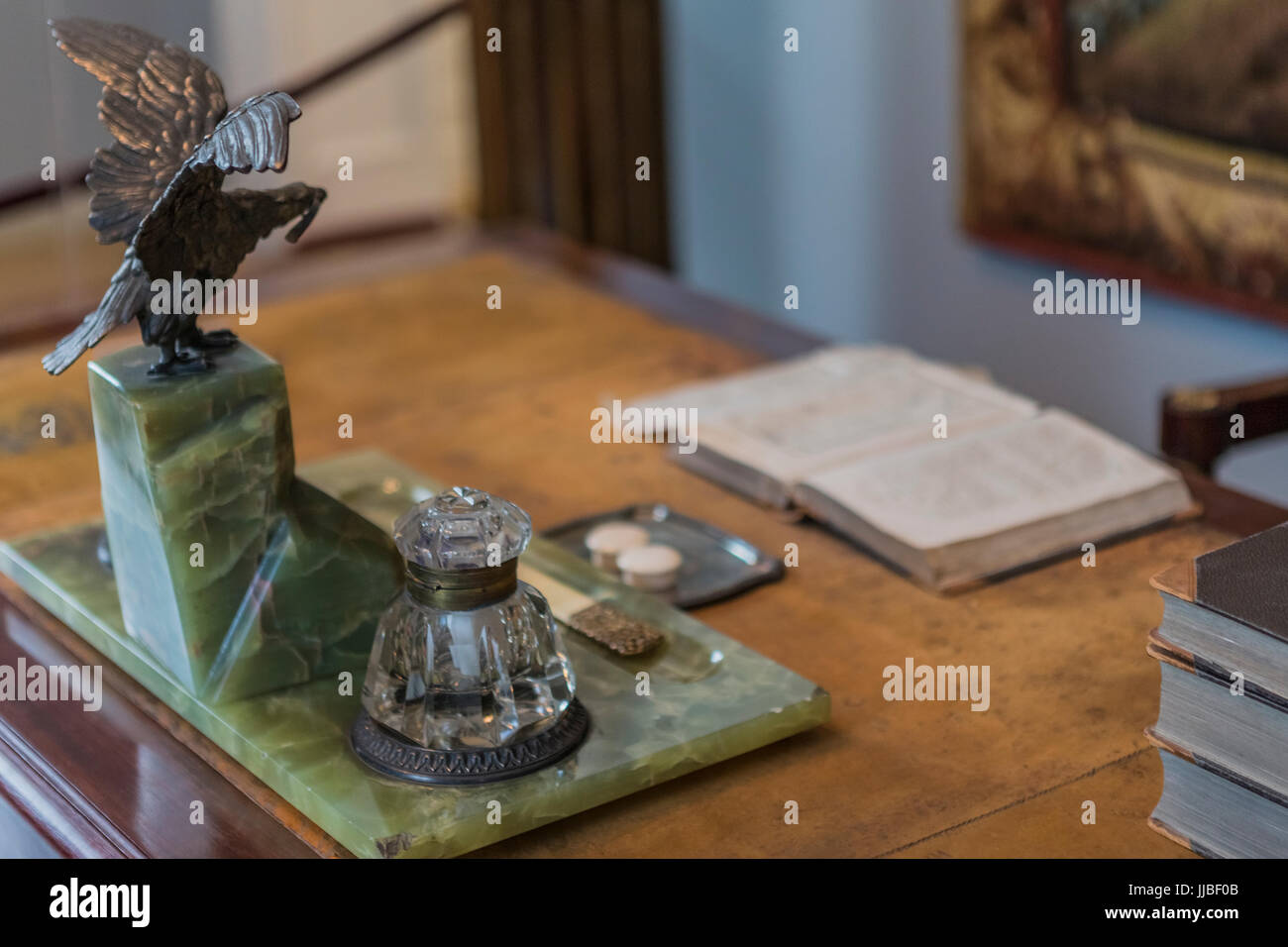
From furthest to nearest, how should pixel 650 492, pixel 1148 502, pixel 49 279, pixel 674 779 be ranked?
pixel 49 279
pixel 650 492
pixel 1148 502
pixel 674 779

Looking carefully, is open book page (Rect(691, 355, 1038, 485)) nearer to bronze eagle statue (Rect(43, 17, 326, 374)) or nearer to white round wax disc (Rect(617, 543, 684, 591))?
white round wax disc (Rect(617, 543, 684, 591))

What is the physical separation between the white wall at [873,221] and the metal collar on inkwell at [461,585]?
245 cm

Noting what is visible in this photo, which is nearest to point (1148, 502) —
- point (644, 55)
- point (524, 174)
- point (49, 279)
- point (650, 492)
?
point (650, 492)

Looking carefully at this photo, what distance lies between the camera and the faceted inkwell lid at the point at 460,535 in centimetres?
135

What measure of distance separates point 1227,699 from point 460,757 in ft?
→ 1.95

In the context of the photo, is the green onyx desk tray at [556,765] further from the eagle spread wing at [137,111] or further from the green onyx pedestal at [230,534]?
the eagle spread wing at [137,111]

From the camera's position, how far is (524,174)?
14.0ft

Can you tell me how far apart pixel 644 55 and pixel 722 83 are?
0.27 meters

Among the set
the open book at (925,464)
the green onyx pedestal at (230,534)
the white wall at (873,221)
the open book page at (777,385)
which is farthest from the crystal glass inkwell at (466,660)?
the white wall at (873,221)

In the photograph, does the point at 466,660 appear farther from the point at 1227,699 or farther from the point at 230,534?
the point at 1227,699

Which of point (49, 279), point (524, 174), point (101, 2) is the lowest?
point (49, 279)

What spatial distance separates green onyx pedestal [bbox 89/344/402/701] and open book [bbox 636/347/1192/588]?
594mm

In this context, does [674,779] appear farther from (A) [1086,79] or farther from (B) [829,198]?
(B) [829,198]
